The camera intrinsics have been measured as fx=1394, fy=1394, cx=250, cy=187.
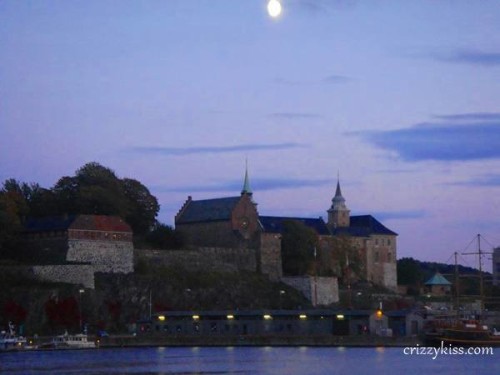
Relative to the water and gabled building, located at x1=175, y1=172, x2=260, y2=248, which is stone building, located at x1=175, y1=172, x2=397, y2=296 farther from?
the water

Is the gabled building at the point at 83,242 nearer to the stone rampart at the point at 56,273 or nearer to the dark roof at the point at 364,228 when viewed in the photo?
the stone rampart at the point at 56,273

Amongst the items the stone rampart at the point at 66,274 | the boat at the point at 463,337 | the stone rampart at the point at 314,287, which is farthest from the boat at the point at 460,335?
A: the stone rampart at the point at 314,287

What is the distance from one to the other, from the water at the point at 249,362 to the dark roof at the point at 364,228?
188 feet

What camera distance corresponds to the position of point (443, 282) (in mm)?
157875

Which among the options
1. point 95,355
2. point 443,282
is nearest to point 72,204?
point 95,355

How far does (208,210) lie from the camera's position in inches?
5246

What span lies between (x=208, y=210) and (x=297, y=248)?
30.3ft

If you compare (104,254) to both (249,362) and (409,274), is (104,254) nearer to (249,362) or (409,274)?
(249,362)

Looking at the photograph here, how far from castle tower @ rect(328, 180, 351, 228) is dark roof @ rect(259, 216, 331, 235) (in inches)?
309

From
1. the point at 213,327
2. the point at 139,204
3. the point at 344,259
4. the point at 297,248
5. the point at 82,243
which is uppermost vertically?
the point at 139,204

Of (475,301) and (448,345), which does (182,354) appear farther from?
(475,301)

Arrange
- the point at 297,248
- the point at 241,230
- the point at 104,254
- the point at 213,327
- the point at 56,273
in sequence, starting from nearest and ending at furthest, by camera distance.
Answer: the point at 213,327 < the point at 56,273 < the point at 104,254 < the point at 241,230 < the point at 297,248

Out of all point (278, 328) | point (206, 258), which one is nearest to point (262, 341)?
point (278, 328)

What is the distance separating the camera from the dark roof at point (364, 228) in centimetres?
14938
